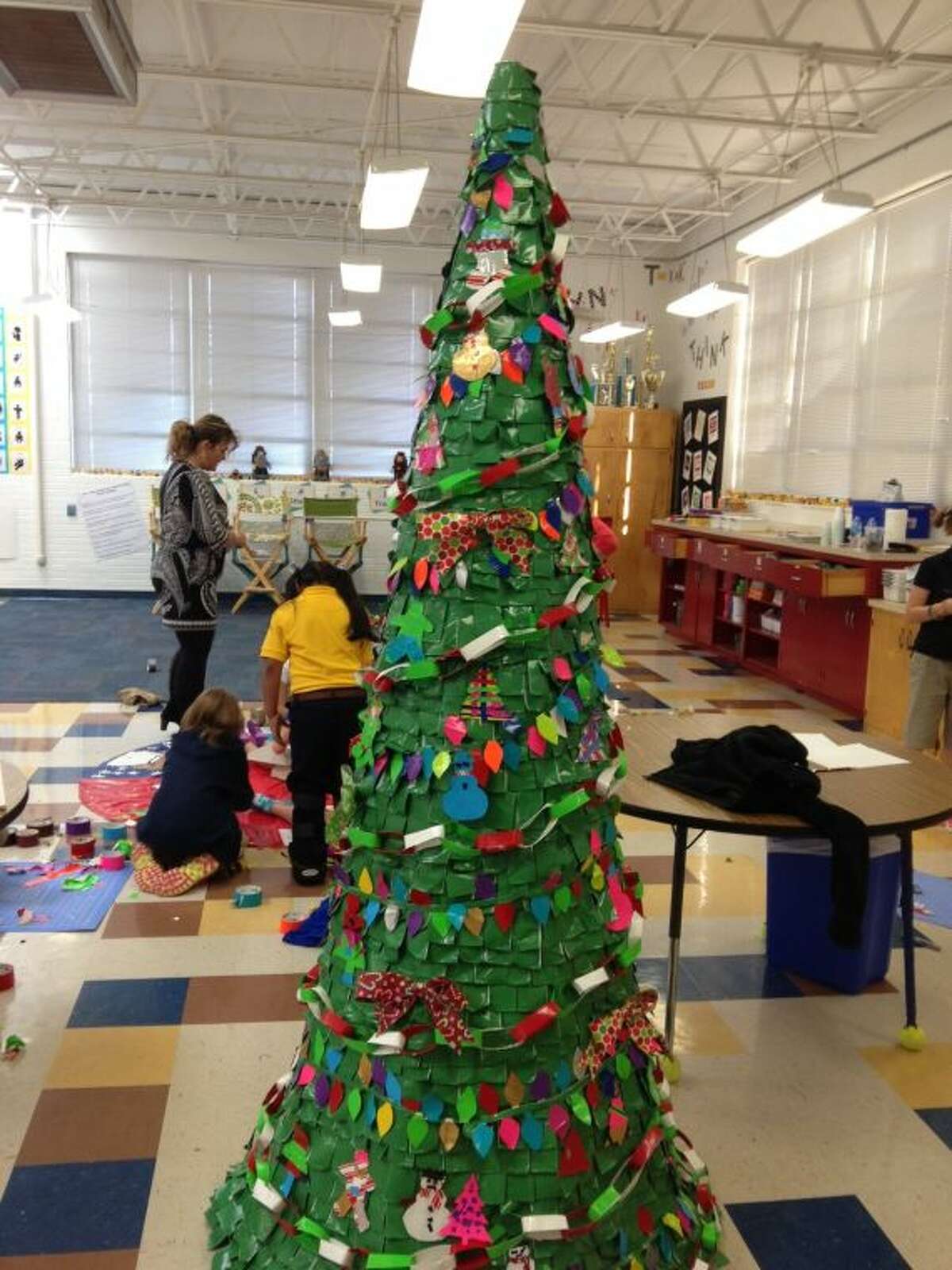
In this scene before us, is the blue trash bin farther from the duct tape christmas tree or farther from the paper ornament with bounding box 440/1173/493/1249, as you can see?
the paper ornament with bounding box 440/1173/493/1249

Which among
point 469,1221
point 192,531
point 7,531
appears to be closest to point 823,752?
point 469,1221

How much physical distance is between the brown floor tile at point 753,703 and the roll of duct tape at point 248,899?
3646mm

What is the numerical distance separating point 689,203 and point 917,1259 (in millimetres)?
9567

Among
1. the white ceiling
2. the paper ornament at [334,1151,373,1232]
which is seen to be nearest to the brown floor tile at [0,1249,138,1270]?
the paper ornament at [334,1151,373,1232]

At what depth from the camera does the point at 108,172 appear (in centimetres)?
901

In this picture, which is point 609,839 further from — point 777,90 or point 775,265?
point 775,265

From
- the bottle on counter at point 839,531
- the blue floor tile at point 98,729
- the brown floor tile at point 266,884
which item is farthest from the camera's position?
the bottle on counter at point 839,531

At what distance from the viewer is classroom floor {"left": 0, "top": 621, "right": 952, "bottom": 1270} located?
1.88m

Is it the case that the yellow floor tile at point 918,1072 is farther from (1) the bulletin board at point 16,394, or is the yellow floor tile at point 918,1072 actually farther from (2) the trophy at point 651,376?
(1) the bulletin board at point 16,394

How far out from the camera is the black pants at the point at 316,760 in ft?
11.3

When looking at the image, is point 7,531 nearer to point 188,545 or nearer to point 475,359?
point 188,545

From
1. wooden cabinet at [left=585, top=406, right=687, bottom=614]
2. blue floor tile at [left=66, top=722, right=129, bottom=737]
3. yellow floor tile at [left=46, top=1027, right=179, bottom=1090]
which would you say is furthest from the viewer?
wooden cabinet at [left=585, top=406, right=687, bottom=614]

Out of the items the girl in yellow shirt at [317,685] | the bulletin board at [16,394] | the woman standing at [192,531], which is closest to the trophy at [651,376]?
the bulletin board at [16,394]

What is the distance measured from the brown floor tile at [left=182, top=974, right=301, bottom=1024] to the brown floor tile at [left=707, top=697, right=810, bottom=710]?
402cm
